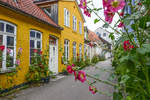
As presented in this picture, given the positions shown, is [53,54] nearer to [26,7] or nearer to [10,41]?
[26,7]

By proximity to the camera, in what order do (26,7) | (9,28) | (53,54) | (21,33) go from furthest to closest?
(53,54) < (26,7) < (21,33) < (9,28)

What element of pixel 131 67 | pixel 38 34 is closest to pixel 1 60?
pixel 38 34

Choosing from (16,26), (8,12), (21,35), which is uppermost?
(8,12)

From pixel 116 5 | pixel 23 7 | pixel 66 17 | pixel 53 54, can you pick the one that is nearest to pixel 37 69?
pixel 53 54

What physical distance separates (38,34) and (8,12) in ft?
7.74

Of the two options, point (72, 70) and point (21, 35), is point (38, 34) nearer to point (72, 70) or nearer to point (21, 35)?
point (21, 35)

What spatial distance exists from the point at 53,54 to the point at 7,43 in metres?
4.49

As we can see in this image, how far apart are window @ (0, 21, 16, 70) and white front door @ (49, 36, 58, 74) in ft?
11.7

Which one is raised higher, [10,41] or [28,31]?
[28,31]

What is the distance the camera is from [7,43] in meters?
5.45

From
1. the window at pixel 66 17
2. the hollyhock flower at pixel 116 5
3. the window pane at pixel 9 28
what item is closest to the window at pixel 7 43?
the window pane at pixel 9 28

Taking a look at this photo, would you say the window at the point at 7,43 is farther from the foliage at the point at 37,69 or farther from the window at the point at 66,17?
the window at the point at 66,17

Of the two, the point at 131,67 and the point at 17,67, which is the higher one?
the point at 131,67

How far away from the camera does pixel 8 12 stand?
545 cm
